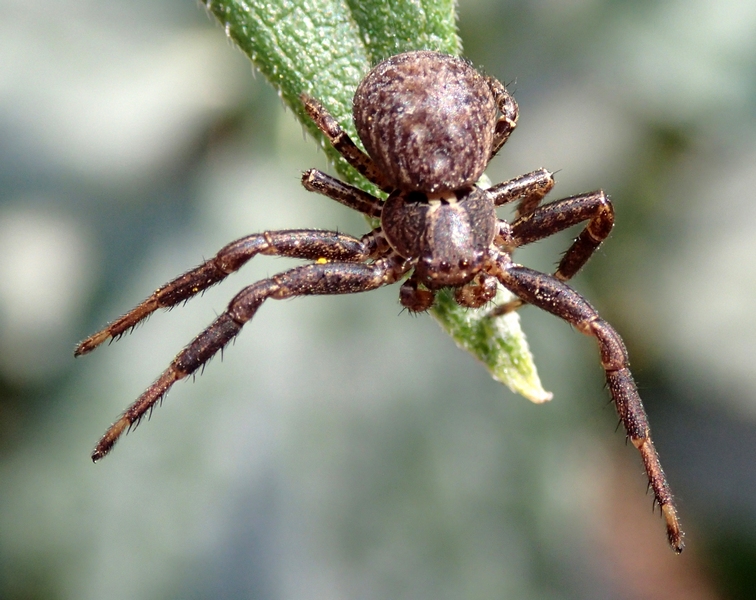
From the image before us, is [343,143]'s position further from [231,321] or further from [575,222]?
[575,222]

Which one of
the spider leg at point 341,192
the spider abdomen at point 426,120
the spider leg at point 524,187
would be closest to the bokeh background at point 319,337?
the spider leg at point 341,192

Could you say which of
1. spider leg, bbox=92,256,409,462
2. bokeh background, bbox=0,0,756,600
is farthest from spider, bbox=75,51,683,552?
bokeh background, bbox=0,0,756,600

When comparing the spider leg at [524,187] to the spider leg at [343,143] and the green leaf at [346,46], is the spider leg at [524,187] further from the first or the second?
the green leaf at [346,46]

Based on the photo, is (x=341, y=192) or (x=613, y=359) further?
(x=341, y=192)

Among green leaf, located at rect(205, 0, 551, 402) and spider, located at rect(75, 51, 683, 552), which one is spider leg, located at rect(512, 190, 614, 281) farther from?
green leaf, located at rect(205, 0, 551, 402)

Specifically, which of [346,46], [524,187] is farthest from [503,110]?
[346,46]

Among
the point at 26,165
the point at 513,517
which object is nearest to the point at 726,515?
the point at 513,517
